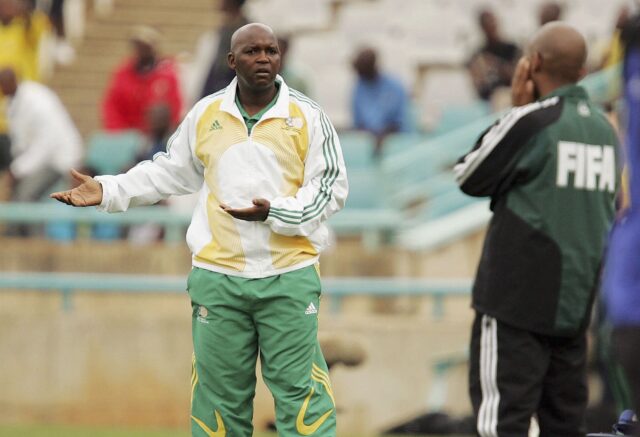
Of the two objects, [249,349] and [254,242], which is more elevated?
[254,242]

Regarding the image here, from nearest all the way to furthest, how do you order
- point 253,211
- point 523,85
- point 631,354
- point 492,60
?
point 631,354
point 253,211
point 523,85
point 492,60

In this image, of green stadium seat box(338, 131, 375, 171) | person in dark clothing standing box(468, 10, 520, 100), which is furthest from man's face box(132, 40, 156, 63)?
person in dark clothing standing box(468, 10, 520, 100)

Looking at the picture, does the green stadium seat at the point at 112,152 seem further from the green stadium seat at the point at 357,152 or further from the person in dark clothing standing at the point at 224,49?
the person in dark clothing standing at the point at 224,49

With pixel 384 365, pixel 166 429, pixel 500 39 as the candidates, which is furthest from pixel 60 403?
pixel 500 39

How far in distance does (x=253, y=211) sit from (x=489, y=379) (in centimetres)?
125

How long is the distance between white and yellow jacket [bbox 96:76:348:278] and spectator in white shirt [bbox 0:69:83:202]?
Answer: 6298mm

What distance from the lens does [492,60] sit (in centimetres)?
1554

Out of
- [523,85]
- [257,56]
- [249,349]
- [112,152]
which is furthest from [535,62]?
[112,152]

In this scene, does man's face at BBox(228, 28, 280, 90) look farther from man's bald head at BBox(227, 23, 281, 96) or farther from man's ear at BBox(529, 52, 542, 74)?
man's ear at BBox(529, 52, 542, 74)

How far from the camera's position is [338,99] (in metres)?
17.3

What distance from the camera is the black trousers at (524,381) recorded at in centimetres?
718

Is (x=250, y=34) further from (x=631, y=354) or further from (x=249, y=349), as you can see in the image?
(x=631, y=354)

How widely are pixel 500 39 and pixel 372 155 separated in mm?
2148

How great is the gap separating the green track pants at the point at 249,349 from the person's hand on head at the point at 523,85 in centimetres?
119
